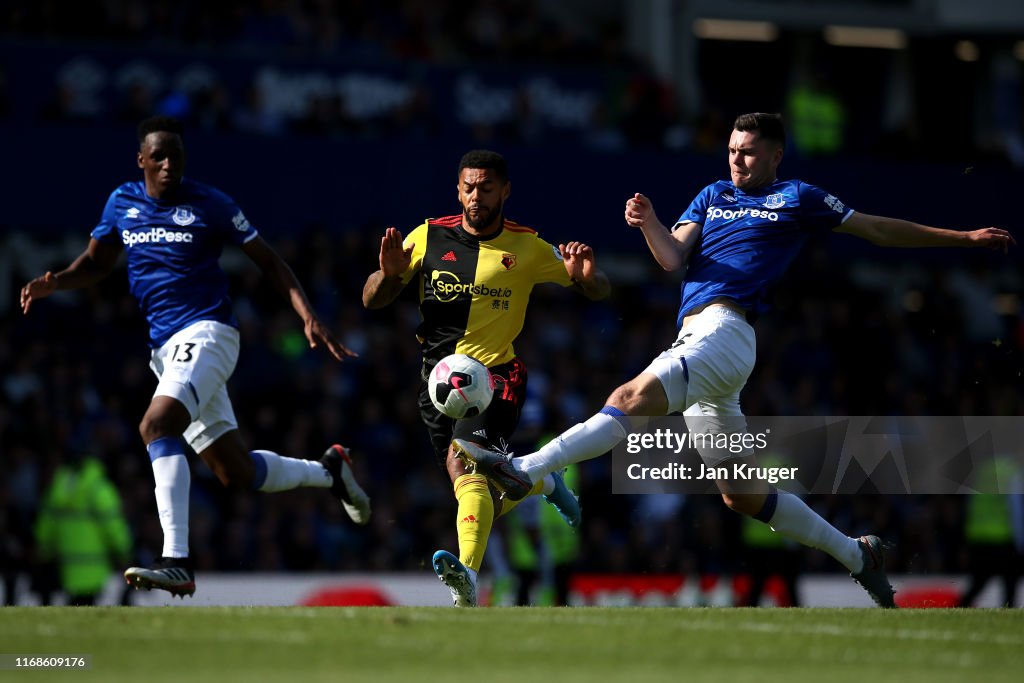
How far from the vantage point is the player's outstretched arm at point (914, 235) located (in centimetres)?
890

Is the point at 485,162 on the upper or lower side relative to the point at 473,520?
upper

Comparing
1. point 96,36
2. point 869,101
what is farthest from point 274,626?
point 869,101

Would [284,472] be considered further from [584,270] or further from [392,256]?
[584,270]

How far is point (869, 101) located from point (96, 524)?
17.7m

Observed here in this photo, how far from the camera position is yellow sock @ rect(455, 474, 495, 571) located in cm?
875

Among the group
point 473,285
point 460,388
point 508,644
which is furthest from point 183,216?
point 508,644

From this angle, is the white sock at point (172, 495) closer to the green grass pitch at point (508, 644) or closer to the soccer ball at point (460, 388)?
the green grass pitch at point (508, 644)

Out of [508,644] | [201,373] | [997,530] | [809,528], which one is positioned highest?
[201,373]

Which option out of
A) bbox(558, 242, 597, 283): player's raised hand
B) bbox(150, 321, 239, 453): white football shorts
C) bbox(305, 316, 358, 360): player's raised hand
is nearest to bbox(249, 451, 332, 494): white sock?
bbox(150, 321, 239, 453): white football shorts

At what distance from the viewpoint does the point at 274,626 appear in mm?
7457

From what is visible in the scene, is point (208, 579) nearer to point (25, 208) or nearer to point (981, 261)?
point (25, 208)

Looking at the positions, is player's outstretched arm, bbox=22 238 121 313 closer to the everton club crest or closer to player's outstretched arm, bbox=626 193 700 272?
the everton club crest

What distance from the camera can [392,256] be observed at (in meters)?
8.87

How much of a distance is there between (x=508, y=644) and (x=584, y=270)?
256 cm
